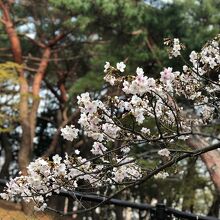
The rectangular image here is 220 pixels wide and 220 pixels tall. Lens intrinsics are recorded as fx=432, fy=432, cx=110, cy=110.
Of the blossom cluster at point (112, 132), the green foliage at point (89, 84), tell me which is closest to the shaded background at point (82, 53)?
the green foliage at point (89, 84)

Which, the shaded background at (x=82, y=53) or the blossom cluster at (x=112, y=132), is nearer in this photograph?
the blossom cluster at (x=112, y=132)

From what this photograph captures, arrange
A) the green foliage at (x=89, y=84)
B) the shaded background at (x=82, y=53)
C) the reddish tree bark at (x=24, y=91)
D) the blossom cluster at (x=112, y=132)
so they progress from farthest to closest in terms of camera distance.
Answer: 1. the reddish tree bark at (x=24, y=91)
2. the green foliage at (x=89, y=84)
3. the shaded background at (x=82, y=53)
4. the blossom cluster at (x=112, y=132)

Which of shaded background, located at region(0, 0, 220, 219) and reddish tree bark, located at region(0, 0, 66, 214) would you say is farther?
reddish tree bark, located at region(0, 0, 66, 214)

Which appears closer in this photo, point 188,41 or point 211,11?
point 188,41

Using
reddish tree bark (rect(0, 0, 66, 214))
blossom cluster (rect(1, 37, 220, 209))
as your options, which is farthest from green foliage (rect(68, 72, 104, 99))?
blossom cluster (rect(1, 37, 220, 209))

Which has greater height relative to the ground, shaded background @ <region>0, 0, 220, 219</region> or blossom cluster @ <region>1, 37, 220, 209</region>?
shaded background @ <region>0, 0, 220, 219</region>

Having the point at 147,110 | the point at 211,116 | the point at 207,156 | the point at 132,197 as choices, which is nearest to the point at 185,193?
the point at 132,197

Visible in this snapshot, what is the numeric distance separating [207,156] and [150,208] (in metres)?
3.71

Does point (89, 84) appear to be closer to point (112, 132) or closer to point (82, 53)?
point (82, 53)

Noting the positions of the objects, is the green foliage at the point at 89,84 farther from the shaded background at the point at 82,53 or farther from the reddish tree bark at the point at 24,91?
the reddish tree bark at the point at 24,91

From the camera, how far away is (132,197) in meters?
17.7

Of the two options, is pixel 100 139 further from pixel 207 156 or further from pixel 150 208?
pixel 207 156

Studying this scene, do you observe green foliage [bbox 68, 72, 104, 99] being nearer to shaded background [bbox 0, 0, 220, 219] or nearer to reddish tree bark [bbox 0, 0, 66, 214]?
shaded background [bbox 0, 0, 220, 219]

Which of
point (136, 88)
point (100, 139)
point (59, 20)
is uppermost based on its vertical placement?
point (59, 20)
